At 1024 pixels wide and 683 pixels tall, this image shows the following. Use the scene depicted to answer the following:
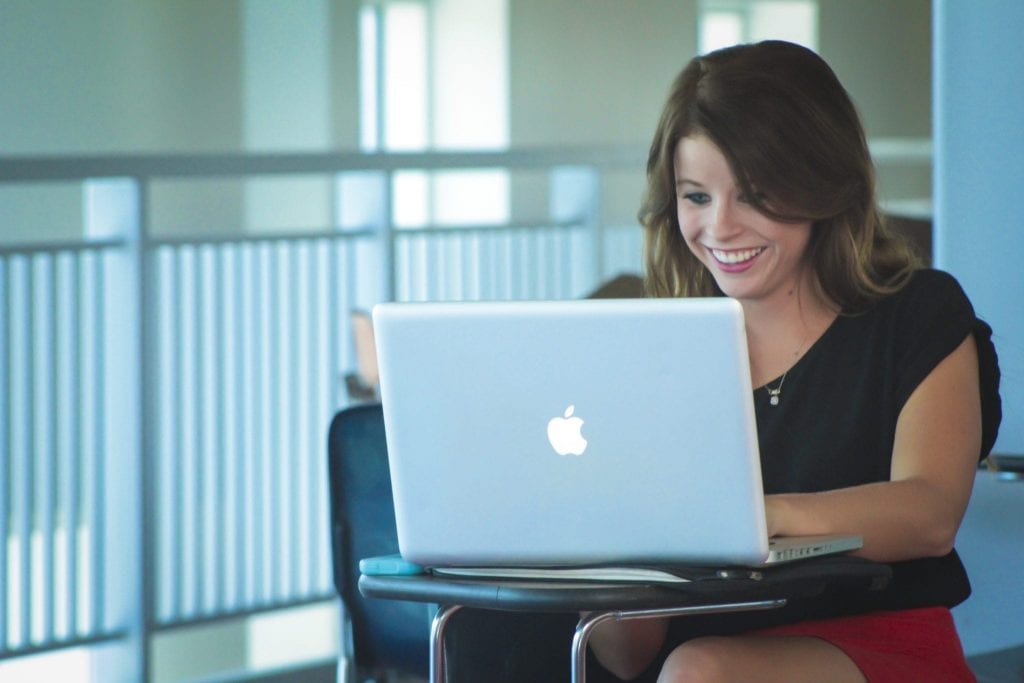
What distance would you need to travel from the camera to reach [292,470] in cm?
401

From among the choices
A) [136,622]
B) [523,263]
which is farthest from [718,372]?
[523,263]

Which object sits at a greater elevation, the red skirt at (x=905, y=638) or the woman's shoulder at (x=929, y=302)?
the woman's shoulder at (x=929, y=302)

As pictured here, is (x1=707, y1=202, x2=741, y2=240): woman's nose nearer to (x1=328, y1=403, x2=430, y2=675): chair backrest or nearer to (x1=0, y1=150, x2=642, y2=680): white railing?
(x1=328, y1=403, x2=430, y2=675): chair backrest

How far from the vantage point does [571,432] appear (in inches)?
65.6

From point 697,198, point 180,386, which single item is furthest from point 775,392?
point 180,386

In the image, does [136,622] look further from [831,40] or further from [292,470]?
[831,40]

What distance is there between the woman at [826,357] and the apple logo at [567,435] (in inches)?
11.2

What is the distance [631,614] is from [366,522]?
0.86 meters

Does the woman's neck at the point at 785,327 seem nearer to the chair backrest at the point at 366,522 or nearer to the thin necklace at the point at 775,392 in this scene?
the thin necklace at the point at 775,392

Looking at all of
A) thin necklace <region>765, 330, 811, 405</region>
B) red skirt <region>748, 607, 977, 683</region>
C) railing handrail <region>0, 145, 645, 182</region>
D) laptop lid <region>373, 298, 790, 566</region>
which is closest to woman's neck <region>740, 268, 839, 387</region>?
thin necklace <region>765, 330, 811, 405</region>

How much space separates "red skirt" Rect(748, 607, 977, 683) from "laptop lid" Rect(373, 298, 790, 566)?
0.30 m

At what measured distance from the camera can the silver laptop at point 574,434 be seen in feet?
5.30

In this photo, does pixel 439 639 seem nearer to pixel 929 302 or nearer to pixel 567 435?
pixel 567 435

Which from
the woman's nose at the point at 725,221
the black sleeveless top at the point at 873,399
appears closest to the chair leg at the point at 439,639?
the black sleeveless top at the point at 873,399
